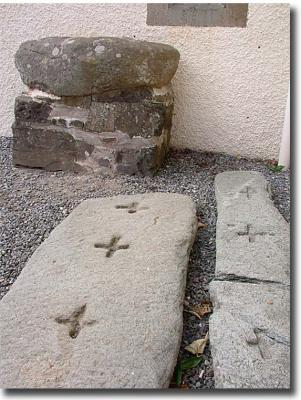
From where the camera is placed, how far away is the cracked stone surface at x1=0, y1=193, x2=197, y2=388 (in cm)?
106

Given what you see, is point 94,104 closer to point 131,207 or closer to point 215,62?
point 131,207

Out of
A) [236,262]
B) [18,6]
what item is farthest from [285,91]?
[18,6]

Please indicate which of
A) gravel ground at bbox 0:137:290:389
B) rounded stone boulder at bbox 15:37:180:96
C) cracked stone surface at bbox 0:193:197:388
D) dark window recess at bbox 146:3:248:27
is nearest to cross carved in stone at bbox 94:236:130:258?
cracked stone surface at bbox 0:193:197:388

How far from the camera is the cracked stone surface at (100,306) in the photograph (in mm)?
1056

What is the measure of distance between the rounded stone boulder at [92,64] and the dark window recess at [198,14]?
34cm

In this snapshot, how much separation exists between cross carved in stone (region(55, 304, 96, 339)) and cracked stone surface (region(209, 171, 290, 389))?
A: 0.35 meters

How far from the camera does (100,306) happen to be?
1.25 meters

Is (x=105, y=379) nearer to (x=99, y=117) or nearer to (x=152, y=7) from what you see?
Result: (x=99, y=117)

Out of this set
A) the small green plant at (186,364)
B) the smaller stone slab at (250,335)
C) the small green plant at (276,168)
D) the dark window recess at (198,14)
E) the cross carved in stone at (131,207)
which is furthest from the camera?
the small green plant at (276,168)

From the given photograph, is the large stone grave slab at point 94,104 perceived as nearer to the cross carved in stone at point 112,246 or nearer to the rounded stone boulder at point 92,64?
the rounded stone boulder at point 92,64

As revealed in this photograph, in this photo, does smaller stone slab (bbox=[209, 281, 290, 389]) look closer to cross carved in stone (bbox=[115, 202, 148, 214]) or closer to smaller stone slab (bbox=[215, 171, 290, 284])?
smaller stone slab (bbox=[215, 171, 290, 284])

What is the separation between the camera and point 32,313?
4.09 feet

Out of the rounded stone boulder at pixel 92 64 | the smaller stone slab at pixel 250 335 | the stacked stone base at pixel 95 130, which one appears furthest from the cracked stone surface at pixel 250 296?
the rounded stone boulder at pixel 92 64

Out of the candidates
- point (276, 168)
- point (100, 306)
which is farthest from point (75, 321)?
point (276, 168)
